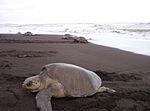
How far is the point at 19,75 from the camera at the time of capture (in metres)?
4.90

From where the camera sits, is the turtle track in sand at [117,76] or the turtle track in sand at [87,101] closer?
the turtle track in sand at [87,101]

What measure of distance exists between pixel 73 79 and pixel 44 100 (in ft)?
2.25

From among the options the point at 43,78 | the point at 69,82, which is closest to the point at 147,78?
the point at 69,82

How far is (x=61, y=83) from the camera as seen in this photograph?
364 centimetres

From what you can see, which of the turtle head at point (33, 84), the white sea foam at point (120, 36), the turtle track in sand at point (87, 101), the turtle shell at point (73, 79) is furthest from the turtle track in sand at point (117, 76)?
the white sea foam at point (120, 36)

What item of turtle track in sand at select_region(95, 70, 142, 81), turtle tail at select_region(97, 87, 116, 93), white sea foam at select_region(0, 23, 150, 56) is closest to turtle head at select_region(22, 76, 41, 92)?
turtle tail at select_region(97, 87, 116, 93)

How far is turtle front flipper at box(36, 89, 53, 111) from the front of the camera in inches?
124

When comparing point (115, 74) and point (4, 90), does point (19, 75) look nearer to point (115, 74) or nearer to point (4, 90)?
point (4, 90)

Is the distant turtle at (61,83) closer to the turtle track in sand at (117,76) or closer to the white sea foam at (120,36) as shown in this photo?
the turtle track in sand at (117,76)

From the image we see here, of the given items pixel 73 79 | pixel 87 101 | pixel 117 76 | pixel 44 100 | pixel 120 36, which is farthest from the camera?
pixel 120 36

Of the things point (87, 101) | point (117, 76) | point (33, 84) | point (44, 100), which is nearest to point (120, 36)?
point (117, 76)

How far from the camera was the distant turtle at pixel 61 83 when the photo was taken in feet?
11.7

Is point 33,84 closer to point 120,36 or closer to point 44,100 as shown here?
point 44,100

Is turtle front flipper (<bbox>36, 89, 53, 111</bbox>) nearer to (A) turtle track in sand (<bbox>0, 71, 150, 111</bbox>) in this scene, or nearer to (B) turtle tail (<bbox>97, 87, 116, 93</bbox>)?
(A) turtle track in sand (<bbox>0, 71, 150, 111</bbox>)
